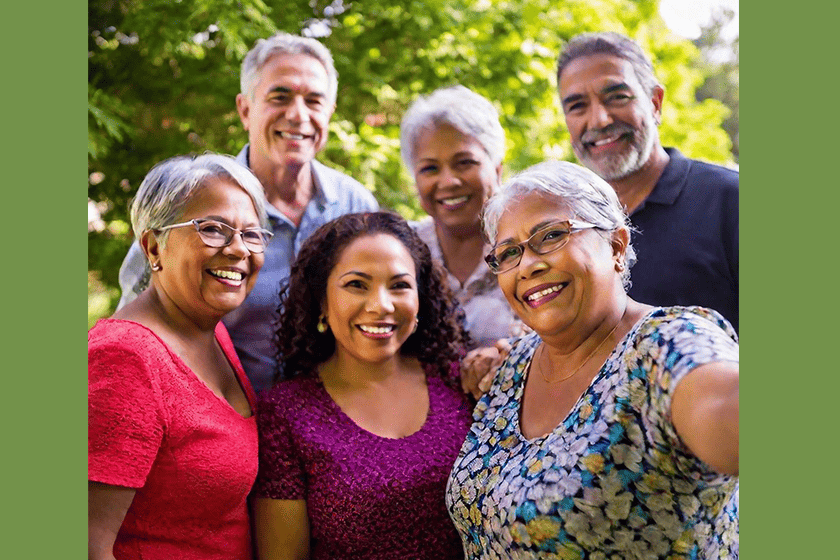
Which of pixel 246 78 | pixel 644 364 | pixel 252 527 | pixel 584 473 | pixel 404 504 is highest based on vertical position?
pixel 246 78

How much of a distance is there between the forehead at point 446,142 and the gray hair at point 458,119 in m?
0.01

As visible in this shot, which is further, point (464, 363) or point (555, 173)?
point (464, 363)

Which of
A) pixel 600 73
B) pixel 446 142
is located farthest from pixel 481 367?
pixel 600 73

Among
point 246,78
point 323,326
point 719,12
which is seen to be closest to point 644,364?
point 323,326

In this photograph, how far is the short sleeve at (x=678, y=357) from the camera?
5.27 ft

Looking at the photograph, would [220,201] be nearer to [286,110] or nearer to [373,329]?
[373,329]

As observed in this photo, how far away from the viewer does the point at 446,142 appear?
3.33 meters

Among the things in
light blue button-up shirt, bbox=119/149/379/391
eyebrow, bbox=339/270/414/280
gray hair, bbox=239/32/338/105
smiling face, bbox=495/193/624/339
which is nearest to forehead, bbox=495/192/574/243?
smiling face, bbox=495/193/624/339

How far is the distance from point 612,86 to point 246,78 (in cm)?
162

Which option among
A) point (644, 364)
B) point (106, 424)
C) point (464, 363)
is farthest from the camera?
point (464, 363)

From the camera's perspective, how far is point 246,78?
3570 millimetres

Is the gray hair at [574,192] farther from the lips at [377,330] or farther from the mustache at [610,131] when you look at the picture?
the mustache at [610,131]

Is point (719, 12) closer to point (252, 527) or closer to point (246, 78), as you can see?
point (246, 78)

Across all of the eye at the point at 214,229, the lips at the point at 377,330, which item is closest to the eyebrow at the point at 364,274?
the lips at the point at 377,330
